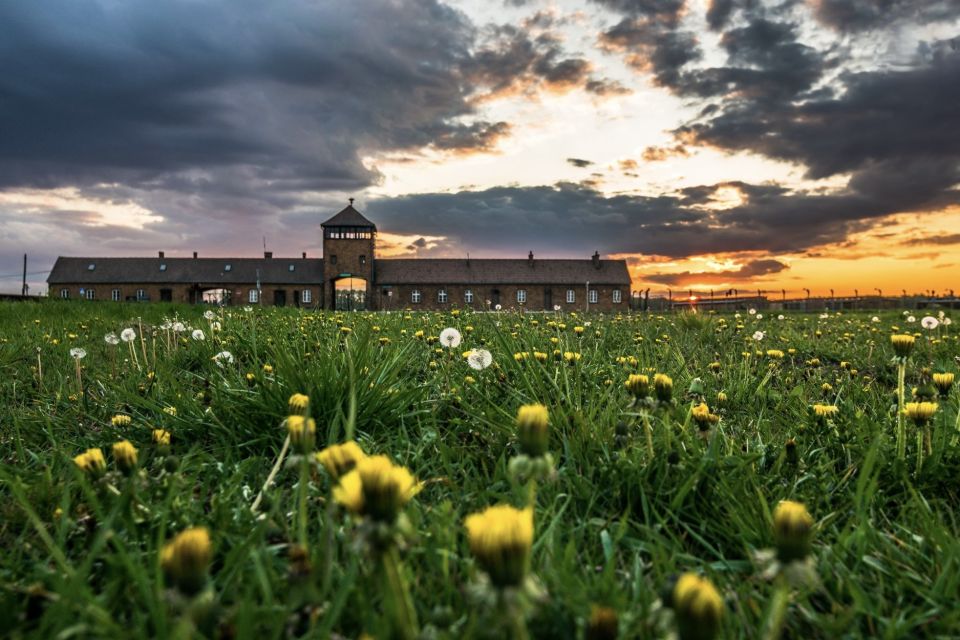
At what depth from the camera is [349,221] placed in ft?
212

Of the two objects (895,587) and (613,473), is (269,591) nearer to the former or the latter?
(613,473)

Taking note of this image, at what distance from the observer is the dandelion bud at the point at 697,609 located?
2.33 feet

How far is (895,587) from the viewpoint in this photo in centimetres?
138

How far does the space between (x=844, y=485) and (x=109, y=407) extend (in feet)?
11.3

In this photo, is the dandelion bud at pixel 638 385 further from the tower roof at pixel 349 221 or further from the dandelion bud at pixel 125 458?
the tower roof at pixel 349 221

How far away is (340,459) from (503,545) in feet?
1.33

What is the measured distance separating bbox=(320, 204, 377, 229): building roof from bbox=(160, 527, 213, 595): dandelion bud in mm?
66064

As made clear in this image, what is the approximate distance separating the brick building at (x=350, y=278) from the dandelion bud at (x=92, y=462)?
62594 mm

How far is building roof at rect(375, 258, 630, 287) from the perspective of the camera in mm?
65938

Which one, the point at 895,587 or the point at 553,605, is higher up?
the point at 553,605

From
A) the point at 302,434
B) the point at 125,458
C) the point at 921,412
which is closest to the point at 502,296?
the point at 921,412

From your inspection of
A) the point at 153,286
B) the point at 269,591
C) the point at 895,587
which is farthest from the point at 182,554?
the point at 153,286

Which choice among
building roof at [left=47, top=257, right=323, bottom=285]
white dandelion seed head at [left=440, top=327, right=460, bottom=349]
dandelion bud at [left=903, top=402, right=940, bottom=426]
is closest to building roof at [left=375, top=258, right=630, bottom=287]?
building roof at [left=47, top=257, right=323, bottom=285]

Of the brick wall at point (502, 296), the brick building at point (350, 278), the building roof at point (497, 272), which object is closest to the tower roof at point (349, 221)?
the brick building at point (350, 278)
